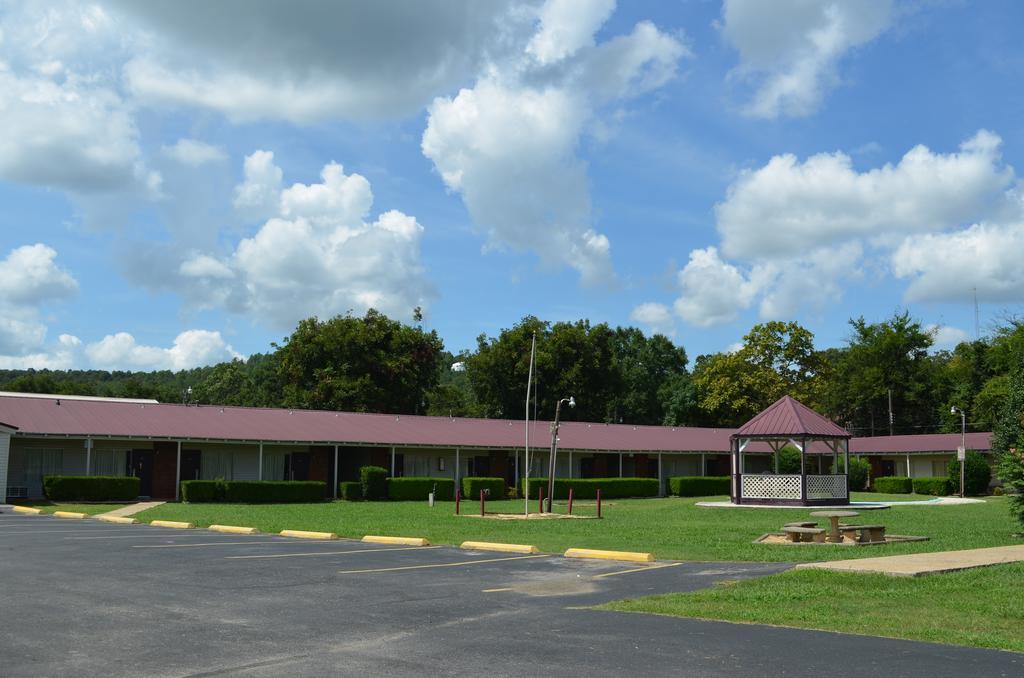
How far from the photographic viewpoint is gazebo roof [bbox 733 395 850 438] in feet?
126

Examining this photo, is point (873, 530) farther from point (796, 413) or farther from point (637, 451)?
point (637, 451)

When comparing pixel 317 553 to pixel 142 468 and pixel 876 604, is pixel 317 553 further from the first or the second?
pixel 142 468

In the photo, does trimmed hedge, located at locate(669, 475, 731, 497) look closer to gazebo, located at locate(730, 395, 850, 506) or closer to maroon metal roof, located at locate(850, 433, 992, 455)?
gazebo, located at locate(730, 395, 850, 506)

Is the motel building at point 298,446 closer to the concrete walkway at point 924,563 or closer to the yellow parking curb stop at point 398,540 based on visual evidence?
the yellow parking curb stop at point 398,540

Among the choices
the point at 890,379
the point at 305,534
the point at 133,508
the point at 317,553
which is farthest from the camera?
the point at 890,379

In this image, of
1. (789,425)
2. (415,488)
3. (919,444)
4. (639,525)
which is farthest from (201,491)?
(919,444)

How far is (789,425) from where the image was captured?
38.6 meters

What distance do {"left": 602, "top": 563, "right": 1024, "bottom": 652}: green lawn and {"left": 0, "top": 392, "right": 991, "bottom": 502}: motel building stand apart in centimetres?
3218

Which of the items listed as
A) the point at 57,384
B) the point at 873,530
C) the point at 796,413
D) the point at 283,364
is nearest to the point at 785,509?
the point at 796,413

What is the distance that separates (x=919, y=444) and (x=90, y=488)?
48.9 meters

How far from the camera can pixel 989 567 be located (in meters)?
15.0

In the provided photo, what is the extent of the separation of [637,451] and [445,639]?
148 feet

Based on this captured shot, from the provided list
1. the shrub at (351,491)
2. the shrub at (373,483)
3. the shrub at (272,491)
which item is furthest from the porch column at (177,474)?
the shrub at (373,483)

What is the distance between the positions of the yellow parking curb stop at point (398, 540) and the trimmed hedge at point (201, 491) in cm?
1895
